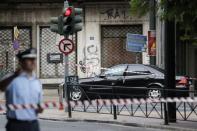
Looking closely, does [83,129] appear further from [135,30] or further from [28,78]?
[135,30]

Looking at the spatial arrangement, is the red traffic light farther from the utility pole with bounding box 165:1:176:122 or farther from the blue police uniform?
the blue police uniform

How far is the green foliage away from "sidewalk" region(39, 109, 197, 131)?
7.20ft

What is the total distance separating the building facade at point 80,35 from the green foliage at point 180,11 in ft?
55.3

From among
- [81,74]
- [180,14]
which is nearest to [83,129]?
[180,14]

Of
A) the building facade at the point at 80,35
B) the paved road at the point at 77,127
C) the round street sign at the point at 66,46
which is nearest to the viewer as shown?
the paved road at the point at 77,127

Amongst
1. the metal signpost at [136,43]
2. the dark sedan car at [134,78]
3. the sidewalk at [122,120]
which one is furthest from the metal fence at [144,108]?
the metal signpost at [136,43]

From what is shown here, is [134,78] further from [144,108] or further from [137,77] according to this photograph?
[144,108]

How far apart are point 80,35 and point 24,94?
82.8 ft

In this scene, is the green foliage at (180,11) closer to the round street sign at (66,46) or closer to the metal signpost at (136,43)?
the round street sign at (66,46)

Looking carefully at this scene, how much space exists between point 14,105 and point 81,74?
2484 centimetres

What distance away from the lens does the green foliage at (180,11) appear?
14.1 meters

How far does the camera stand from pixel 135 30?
107 ft

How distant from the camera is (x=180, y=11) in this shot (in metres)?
14.3

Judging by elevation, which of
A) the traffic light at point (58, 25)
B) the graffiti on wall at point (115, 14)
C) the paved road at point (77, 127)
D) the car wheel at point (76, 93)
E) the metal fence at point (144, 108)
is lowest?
the paved road at point (77, 127)
